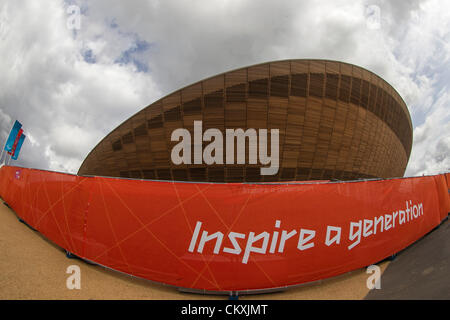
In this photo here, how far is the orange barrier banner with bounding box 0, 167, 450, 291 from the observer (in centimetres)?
359

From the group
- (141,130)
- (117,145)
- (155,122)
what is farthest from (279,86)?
(117,145)

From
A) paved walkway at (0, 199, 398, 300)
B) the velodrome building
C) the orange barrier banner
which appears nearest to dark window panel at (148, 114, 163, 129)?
the velodrome building

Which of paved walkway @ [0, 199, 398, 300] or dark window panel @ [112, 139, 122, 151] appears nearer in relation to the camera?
paved walkway @ [0, 199, 398, 300]

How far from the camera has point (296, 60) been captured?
36.3 feet

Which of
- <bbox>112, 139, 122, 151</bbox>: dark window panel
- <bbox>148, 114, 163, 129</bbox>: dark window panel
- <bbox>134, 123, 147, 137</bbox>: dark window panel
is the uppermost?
<bbox>148, 114, 163, 129</bbox>: dark window panel

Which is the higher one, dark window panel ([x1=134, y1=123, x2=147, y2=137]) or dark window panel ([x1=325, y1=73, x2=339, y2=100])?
dark window panel ([x1=325, y1=73, x2=339, y2=100])

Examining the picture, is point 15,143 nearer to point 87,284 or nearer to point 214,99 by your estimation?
point 214,99

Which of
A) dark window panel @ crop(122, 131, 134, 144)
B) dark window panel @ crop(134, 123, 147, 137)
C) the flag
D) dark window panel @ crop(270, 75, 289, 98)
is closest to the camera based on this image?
dark window panel @ crop(270, 75, 289, 98)

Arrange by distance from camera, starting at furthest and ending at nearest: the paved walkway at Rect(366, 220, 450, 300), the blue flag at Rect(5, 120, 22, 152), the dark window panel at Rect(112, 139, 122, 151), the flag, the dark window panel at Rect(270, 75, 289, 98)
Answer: the flag, the blue flag at Rect(5, 120, 22, 152), the dark window panel at Rect(112, 139, 122, 151), the dark window panel at Rect(270, 75, 289, 98), the paved walkway at Rect(366, 220, 450, 300)

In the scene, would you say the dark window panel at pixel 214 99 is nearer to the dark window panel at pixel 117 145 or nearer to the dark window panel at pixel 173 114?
the dark window panel at pixel 173 114

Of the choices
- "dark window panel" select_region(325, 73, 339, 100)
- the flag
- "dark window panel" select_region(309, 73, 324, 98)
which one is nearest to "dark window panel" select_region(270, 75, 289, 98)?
"dark window panel" select_region(309, 73, 324, 98)

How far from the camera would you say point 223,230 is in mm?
3561

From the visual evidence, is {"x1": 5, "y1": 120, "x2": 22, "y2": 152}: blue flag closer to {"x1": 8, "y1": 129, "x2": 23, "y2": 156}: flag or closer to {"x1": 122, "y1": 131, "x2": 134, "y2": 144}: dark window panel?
{"x1": 8, "y1": 129, "x2": 23, "y2": 156}: flag
